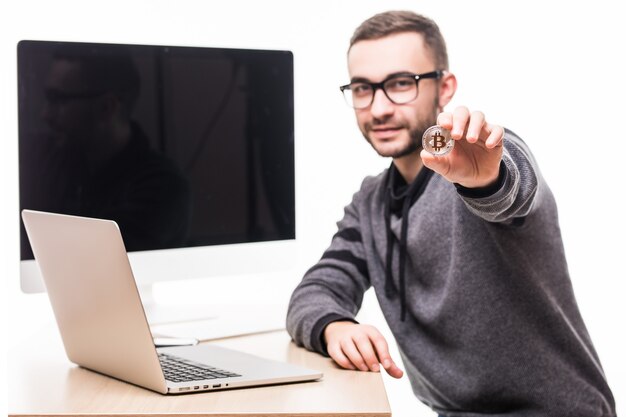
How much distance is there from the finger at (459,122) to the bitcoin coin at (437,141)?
0.03 m

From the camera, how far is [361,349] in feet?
4.25

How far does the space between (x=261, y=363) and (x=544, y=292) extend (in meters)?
0.55

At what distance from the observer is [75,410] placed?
1.09m

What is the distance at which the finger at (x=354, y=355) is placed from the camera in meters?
1.29

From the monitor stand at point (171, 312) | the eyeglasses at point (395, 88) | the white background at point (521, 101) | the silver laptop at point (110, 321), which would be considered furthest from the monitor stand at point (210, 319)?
the white background at point (521, 101)

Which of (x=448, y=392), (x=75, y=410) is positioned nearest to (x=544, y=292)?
(x=448, y=392)

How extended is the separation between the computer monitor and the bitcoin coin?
28.4 inches

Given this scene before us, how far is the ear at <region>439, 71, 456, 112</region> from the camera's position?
5.95ft

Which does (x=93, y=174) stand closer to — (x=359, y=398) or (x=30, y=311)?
(x=359, y=398)

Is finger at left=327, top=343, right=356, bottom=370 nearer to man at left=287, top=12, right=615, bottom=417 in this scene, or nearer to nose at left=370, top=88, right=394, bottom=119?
man at left=287, top=12, right=615, bottom=417

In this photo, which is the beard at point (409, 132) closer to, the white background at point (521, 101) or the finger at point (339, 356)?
the finger at point (339, 356)

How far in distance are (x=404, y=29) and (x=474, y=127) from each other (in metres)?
0.73

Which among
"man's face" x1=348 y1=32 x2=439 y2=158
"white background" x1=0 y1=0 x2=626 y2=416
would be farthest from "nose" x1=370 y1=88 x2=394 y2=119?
"white background" x1=0 y1=0 x2=626 y2=416

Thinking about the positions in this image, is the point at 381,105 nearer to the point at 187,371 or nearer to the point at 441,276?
the point at 441,276
